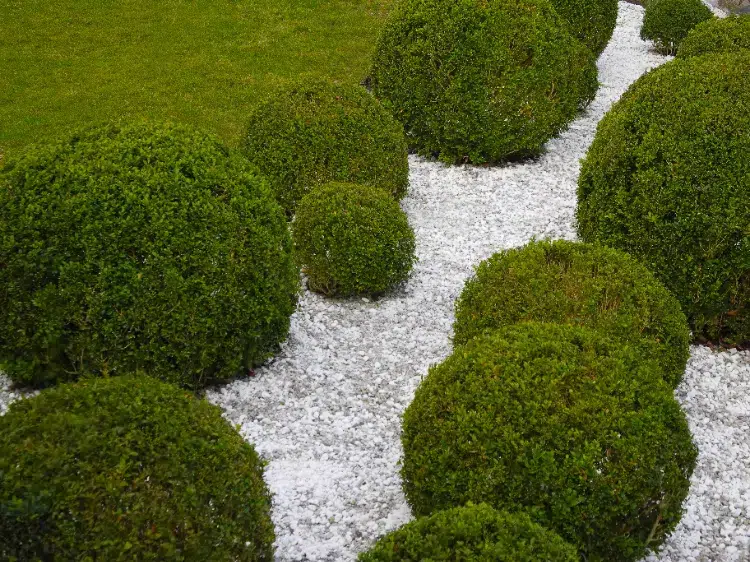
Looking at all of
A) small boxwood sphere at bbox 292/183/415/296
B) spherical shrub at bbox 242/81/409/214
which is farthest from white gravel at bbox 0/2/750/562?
spherical shrub at bbox 242/81/409/214

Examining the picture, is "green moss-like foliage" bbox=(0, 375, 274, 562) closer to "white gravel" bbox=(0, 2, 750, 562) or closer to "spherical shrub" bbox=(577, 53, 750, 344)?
"white gravel" bbox=(0, 2, 750, 562)

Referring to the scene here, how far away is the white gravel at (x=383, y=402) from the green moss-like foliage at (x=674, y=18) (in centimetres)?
920

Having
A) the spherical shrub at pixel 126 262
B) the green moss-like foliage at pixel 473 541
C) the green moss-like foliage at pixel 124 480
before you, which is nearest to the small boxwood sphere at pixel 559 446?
the green moss-like foliage at pixel 473 541

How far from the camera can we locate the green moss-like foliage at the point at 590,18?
15.8 meters

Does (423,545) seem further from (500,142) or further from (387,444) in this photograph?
(500,142)

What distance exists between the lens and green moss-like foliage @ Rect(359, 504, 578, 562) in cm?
426

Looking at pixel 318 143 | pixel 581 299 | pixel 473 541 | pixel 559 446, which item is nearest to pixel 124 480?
pixel 473 541

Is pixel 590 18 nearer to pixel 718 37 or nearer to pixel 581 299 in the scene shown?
pixel 718 37

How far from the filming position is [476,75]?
38.2ft

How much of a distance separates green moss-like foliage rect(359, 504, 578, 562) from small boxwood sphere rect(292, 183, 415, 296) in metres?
4.31

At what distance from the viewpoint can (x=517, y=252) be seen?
741 centimetres

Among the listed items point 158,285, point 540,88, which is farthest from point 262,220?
point 540,88

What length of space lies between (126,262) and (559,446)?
369 centimetres

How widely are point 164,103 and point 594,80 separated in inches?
306
